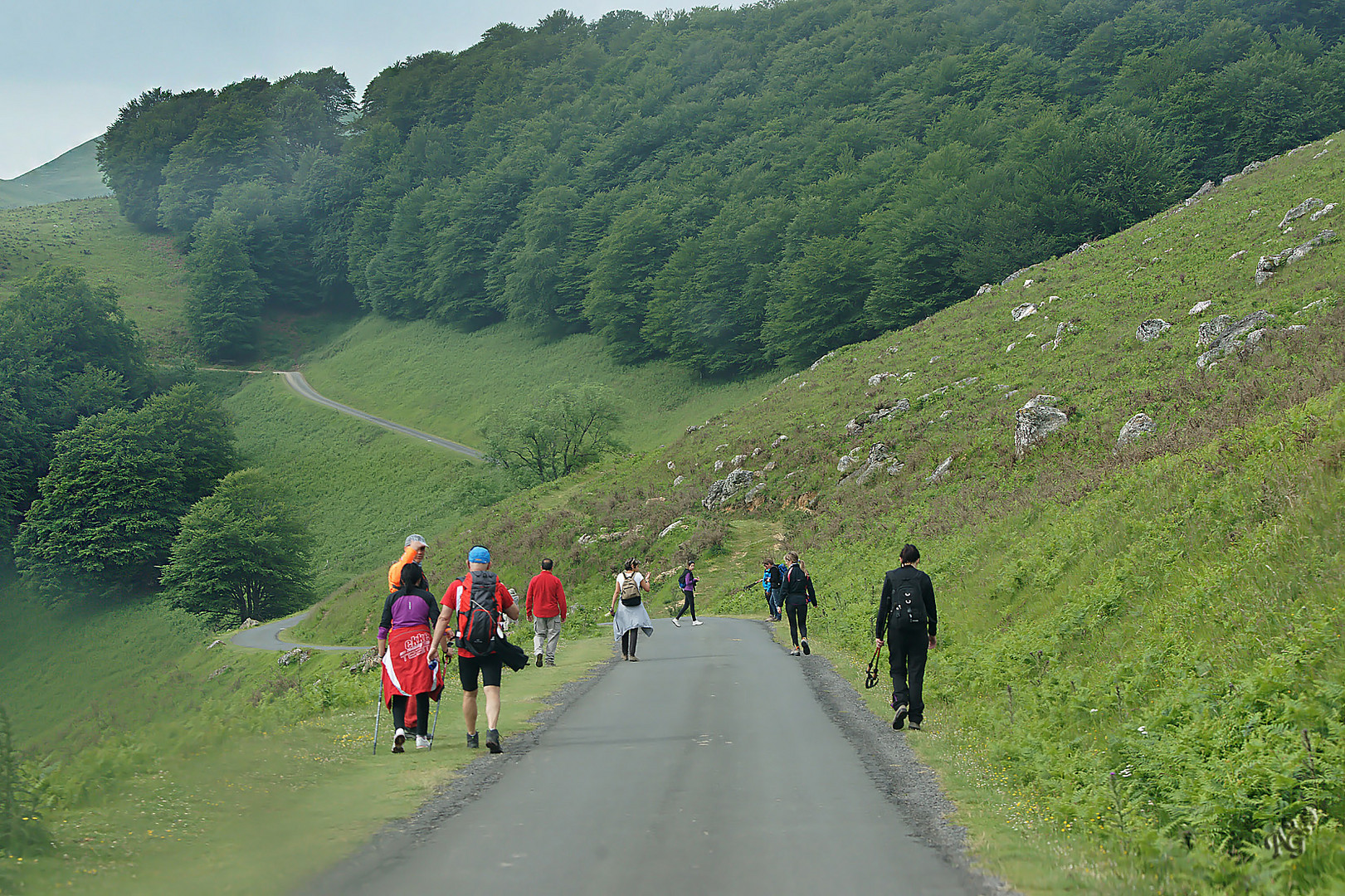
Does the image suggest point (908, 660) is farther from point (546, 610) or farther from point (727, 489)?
point (727, 489)

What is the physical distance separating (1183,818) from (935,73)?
101773 mm

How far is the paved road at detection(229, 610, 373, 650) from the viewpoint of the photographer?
130 ft

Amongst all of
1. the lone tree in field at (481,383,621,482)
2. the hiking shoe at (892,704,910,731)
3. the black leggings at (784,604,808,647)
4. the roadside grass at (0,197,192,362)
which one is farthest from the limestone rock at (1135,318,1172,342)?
the roadside grass at (0,197,192,362)

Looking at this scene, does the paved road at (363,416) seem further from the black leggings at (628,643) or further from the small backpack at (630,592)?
the black leggings at (628,643)

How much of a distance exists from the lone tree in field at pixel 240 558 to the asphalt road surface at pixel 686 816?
166 feet

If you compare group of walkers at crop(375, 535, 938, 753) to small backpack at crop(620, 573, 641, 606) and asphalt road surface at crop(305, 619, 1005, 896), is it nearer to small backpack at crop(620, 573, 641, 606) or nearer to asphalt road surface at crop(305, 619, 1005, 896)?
asphalt road surface at crop(305, 619, 1005, 896)

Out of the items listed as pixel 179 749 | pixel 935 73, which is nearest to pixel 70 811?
pixel 179 749

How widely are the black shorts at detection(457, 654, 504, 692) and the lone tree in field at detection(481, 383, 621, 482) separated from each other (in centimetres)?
4914

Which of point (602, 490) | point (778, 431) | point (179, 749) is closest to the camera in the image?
point (179, 749)

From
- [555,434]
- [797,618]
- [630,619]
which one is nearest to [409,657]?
[630,619]

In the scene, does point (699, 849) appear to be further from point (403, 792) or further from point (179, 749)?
point (179, 749)

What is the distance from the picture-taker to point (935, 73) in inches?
3701

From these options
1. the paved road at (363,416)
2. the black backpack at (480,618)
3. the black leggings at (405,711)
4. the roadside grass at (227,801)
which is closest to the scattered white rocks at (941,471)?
the roadside grass at (227,801)

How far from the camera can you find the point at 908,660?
10422 mm
